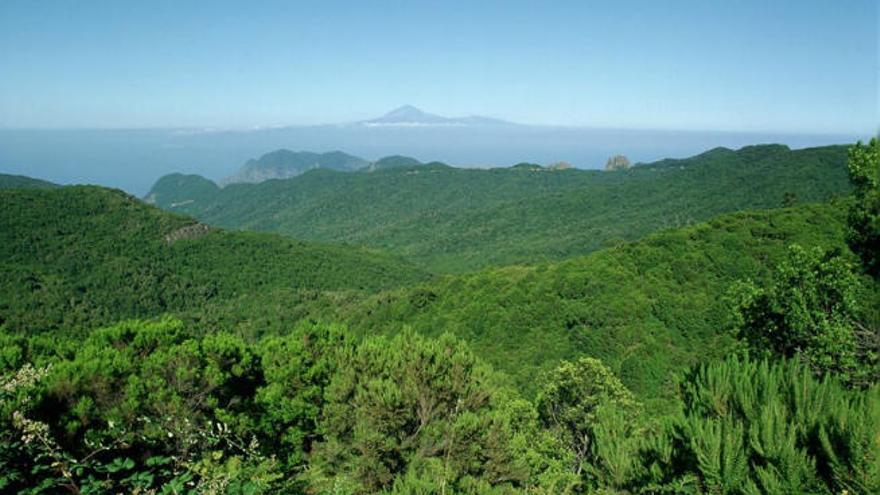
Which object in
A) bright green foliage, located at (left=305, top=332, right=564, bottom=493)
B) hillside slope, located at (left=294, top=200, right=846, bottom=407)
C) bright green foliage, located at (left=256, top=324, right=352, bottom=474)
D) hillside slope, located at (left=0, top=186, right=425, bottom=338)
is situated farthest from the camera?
hillside slope, located at (left=0, top=186, right=425, bottom=338)

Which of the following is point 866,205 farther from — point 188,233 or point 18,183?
point 18,183

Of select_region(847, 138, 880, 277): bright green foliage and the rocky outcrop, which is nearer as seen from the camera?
select_region(847, 138, 880, 277): bright green foliage

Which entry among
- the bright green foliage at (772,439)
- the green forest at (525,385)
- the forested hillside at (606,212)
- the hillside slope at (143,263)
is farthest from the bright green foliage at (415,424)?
the forested hillside at (606,212)

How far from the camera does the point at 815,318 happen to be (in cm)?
1148

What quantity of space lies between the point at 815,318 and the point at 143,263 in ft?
327

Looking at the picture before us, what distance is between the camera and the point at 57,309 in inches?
2689

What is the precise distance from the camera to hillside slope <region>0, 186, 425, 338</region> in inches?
3083

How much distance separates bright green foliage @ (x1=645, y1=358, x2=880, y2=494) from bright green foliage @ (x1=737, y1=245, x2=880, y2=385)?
4.76 meters

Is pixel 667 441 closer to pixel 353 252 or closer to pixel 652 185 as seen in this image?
pixel 353 252

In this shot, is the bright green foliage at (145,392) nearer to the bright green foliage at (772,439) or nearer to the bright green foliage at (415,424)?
the bright green foliage at (415,424)

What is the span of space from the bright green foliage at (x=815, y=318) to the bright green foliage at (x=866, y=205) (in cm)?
44

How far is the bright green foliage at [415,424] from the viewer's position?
1022cm

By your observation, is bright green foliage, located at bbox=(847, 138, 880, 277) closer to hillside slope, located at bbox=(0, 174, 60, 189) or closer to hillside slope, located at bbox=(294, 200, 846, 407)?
hillside slope, located at bbox=(294, 200, 846, 407)

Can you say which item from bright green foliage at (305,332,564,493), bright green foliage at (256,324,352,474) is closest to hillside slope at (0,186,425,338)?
bright green foliage at (256,324,352,474)
